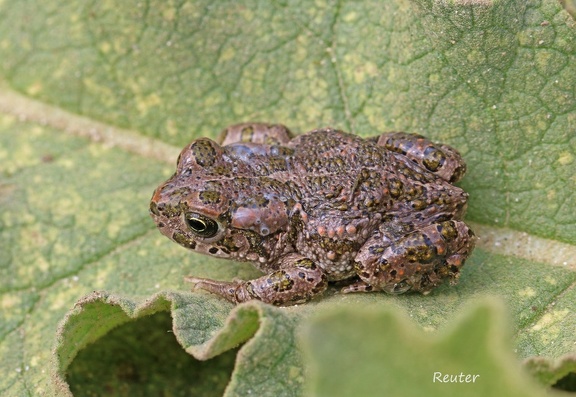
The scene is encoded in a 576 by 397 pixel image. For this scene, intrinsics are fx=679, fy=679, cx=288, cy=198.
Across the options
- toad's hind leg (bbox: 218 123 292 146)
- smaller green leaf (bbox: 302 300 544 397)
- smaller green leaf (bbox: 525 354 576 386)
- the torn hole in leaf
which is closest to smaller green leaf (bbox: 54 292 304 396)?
the torn hole in leaf

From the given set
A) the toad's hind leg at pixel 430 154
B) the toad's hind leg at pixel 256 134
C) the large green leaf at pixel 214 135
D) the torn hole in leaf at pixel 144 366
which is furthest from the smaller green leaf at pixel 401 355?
the toad's hind leg at pixel 256 134

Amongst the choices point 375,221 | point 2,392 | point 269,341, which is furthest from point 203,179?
point 2,392

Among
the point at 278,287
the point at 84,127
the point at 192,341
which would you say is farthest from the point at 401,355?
the point at 84,127

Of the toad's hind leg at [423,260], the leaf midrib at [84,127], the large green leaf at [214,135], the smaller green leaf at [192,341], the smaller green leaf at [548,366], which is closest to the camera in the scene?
the smaller green leaf at [548,366]

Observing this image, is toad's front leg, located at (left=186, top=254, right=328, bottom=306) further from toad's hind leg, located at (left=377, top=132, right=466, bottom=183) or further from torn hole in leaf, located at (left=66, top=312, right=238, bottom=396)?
toad's hind leg, located at (left=377, top=132, right=466, bottom=183)

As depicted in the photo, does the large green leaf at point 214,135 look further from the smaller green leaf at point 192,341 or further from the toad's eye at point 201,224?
the toad's eye at point 201,224

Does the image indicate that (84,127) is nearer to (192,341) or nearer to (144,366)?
(144,366)

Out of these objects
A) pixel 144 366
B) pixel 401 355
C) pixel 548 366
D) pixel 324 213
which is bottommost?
pixel 144 366
